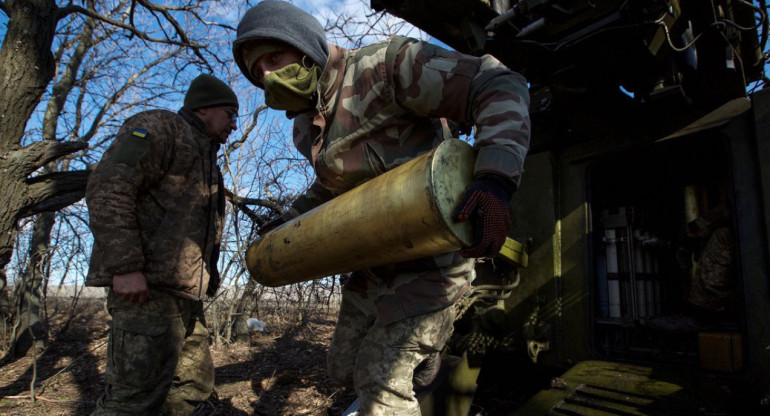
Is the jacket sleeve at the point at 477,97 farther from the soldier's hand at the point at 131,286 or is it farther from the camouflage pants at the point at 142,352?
the camouflage pants at the point at 142,352

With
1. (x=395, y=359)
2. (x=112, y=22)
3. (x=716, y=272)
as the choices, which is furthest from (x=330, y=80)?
(x=112, y=22)

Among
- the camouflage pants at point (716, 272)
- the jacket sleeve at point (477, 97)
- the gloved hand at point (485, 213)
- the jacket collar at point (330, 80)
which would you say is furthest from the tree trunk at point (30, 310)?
the camouflage pants at point (716, 272)

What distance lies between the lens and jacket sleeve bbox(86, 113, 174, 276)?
94.0 inches

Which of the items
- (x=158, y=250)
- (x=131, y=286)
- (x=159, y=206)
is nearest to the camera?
(x=131, y=286)

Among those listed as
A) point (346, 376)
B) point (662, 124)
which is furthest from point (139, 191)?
point (662, 124)

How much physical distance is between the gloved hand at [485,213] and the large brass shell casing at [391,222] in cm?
3

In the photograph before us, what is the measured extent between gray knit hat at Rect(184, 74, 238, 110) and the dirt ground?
7.24 feet

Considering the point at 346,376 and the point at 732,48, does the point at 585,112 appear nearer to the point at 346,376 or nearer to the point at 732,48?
the point at 732,48

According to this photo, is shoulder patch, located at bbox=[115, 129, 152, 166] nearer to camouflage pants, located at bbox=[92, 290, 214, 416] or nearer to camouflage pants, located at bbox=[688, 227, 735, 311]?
camouflage pants, located at bbox=[92, 290, 214, 416]

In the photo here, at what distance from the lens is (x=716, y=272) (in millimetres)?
3357

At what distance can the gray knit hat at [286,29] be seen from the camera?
1961 millimetres

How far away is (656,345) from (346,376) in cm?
289

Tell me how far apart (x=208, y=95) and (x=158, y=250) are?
42.6 inches

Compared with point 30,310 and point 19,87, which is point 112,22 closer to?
point 19,87
